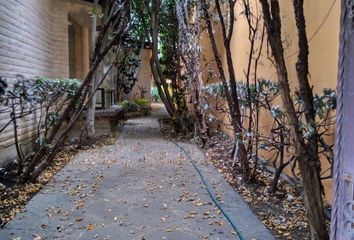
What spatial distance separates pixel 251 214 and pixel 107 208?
142cm

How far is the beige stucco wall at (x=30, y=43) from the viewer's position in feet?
17.1

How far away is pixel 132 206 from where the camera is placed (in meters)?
3.69

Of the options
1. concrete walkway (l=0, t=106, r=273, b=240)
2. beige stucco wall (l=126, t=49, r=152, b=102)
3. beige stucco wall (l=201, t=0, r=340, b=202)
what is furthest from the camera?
beige stucco wall (l=126, t=49, r=152, b=102)

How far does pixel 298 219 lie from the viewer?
3309mm

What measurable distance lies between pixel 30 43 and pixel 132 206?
415 cm

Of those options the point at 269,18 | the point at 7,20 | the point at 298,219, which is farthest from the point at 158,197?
the point at 7,20

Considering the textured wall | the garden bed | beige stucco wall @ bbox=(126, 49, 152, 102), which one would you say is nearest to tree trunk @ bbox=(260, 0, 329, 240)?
the garden bed

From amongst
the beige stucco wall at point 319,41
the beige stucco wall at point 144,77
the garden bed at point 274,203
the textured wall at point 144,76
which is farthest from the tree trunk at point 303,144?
the textured wall at point 144,76

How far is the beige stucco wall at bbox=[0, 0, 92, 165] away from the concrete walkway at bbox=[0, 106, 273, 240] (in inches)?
51.4

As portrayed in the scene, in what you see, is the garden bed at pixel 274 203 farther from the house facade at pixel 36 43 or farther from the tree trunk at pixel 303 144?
the house facade at pixel 36 43

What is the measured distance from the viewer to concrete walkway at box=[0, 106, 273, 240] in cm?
301

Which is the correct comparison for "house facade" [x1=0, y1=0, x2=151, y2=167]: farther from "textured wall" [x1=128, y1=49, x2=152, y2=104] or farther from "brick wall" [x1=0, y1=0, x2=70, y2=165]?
"textured wall" [x1=128, y1=49, x2=152, y2=104]

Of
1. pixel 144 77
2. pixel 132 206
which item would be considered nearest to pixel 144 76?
pixel 144 77

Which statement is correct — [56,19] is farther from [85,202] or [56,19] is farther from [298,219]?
[298,219]
